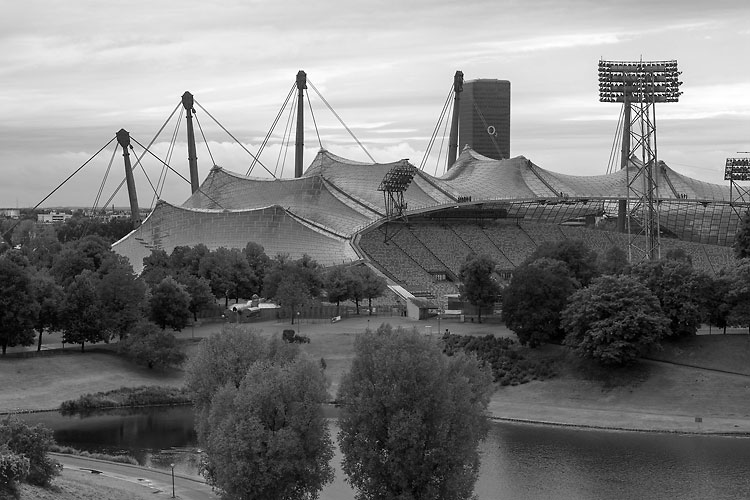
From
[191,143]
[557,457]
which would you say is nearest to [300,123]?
[191,143]

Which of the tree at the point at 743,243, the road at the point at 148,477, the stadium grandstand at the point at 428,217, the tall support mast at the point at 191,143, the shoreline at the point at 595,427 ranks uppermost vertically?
the tall support mast at the point at 191,143

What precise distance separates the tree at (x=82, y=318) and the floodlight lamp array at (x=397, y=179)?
40.9 metres

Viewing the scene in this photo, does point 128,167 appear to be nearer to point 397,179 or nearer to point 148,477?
point 397,179

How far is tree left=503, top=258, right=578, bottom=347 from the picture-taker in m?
74.4

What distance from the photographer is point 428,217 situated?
124m

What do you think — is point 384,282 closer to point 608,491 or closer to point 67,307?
point 67,307

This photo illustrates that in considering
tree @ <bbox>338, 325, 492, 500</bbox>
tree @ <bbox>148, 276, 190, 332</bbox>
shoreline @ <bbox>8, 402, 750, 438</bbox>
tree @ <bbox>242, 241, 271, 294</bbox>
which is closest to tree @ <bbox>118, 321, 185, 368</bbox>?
tree @ <bbox>148, 276, 190, 332</bbox>

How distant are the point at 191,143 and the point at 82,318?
60.5 m

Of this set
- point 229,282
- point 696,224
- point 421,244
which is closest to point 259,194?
point 421,244

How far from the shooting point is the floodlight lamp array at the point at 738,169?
120m

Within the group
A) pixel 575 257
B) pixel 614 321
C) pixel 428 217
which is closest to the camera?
pixel 614 321

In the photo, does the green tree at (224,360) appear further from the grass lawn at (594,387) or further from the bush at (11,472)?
the grass lawn at (594,387)

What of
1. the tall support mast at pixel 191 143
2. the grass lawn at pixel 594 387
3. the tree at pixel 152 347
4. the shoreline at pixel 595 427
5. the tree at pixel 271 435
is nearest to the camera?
the tree at pixel 271 435

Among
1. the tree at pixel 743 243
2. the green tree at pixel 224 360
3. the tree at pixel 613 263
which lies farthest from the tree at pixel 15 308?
the tree at pixel 743 243
